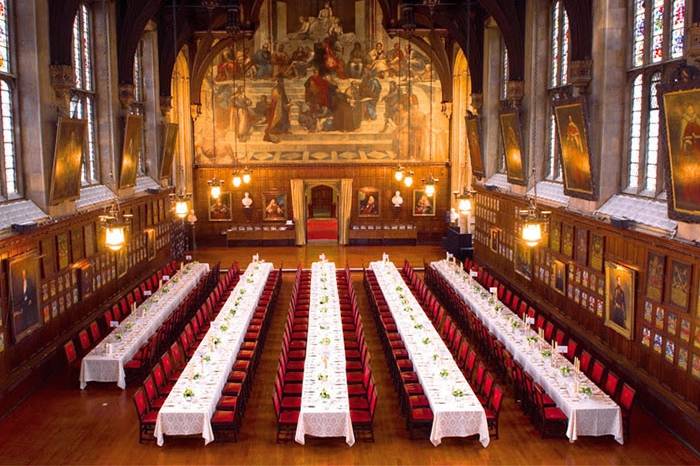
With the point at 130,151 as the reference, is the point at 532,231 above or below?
below

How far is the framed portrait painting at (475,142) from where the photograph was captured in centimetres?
2222

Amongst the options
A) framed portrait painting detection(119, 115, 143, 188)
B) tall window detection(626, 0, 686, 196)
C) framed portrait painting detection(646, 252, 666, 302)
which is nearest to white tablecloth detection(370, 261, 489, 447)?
framed portrait painting detection(646, 252, 666, 302)

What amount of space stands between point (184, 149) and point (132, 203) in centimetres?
901

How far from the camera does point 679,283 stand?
34.6ft

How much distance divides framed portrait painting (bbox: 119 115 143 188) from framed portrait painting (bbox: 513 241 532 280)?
10.4 meters

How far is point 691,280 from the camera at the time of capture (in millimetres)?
10180

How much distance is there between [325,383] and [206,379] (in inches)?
73.3

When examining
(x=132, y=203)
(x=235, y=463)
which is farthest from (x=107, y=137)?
(x=235, y=463)

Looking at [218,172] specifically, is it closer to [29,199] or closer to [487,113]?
[487,113]

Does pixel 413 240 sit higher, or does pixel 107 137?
pixel 107 137

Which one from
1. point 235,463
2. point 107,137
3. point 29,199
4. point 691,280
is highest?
point 107,137

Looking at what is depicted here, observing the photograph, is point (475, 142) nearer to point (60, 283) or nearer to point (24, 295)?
point (60, 283)

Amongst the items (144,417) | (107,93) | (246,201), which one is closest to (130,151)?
(107,93)

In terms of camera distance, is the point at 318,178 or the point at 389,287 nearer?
the point at 389,287
